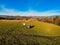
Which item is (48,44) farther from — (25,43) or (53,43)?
(25,43)

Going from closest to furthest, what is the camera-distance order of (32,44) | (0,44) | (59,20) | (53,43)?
(0,44) → (32,44) → (53,43) → (59,20)

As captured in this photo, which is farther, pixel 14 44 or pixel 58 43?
pixel 58 43

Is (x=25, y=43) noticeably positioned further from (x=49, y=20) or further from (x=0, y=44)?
(x=49, y=20)

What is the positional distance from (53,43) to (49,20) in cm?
2262

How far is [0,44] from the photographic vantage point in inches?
642

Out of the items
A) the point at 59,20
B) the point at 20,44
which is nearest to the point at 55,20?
the point at 59,20

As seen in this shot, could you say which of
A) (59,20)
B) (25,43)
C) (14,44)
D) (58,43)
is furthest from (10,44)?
(59,20)

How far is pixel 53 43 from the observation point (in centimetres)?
1861

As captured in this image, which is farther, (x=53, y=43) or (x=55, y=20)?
(x=55, y=20)

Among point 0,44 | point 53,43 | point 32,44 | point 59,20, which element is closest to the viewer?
point 0,44

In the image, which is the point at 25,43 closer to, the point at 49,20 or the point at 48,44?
the point at 48,44

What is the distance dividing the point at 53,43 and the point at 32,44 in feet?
10.4

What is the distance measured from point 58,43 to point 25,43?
468 centimetres

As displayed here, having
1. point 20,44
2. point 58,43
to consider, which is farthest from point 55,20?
point 20,44
